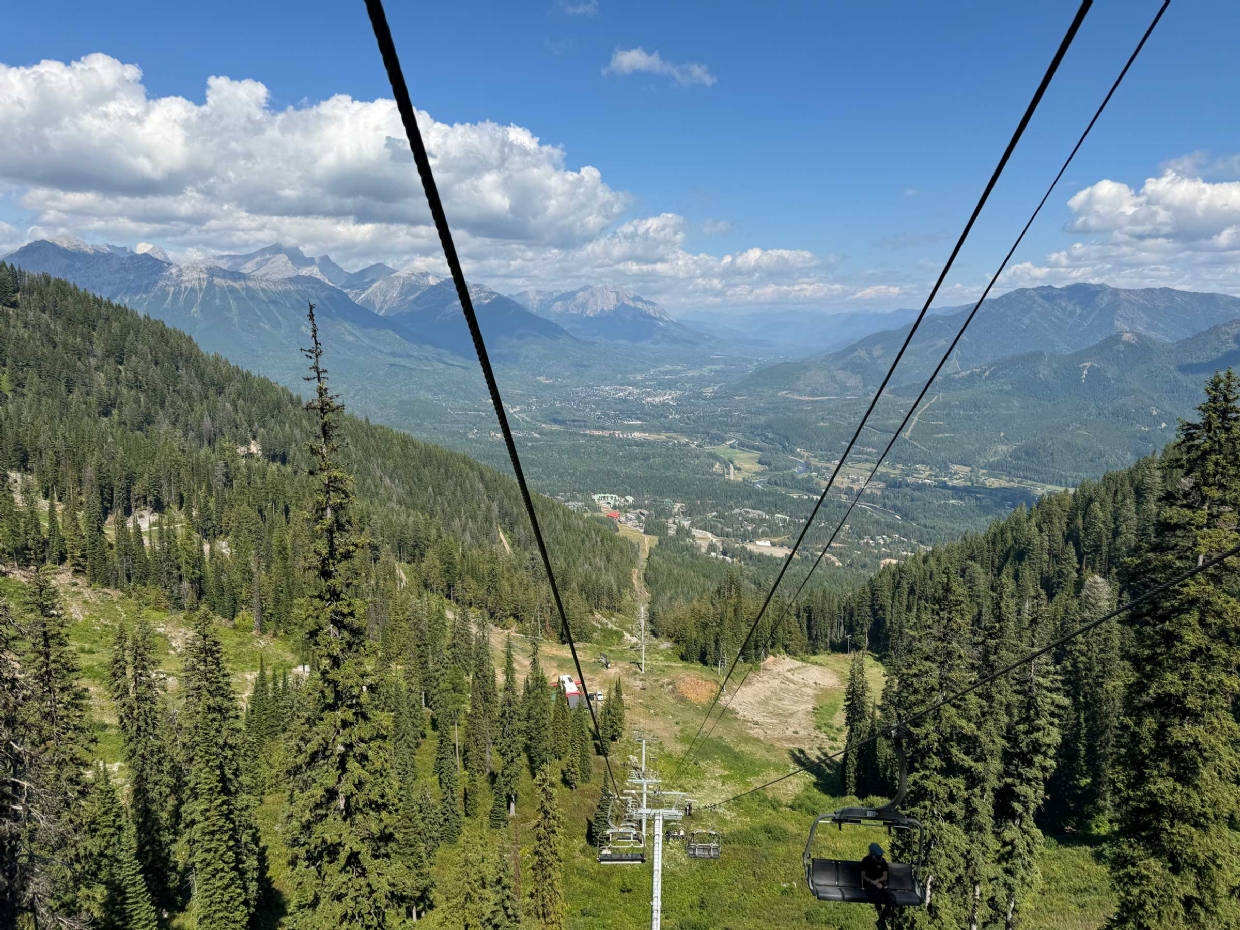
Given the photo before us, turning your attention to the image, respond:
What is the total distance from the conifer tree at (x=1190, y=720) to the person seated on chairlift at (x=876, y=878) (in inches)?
480

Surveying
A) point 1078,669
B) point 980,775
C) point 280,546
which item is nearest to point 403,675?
point 280,546

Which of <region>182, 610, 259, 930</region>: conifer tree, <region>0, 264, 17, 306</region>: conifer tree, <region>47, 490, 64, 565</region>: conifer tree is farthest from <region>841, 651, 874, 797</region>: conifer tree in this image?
<region>0, 264, 17, 306</region>: conifer tree

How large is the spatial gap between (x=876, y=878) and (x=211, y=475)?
130 m

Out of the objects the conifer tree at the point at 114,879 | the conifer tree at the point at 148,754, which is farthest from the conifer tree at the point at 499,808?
the conifer tree at the point at 114,879

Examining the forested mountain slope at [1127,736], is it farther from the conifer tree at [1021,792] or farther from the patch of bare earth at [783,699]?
the patch of bare earth at [783,699]

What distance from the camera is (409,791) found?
4625 cm

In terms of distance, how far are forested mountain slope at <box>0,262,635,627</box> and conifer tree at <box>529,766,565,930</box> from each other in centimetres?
4669

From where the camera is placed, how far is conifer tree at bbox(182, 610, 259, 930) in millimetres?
32125

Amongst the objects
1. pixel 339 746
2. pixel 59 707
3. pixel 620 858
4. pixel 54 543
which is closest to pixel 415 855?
pixel 59 707

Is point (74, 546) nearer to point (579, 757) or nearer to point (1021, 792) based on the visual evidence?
point (579, 757)

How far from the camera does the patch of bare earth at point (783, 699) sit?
75.1m

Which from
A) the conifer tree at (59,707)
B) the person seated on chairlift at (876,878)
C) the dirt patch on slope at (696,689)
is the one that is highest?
the person seated on chairlift at (876,878)

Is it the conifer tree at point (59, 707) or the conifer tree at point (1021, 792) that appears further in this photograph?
the conifer tree at point (1021, 792)

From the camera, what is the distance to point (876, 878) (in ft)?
38.4
